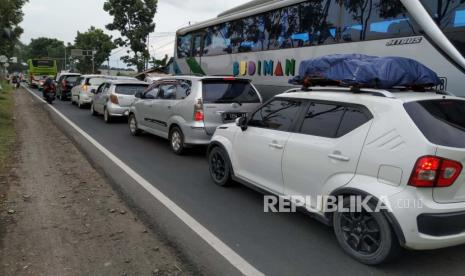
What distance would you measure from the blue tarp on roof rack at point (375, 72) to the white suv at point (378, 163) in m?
0.20

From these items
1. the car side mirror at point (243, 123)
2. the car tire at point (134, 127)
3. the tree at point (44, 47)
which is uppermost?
the tree at point (44, 47)

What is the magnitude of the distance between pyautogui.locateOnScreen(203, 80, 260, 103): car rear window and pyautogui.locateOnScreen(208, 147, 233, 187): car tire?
2135 millimetres

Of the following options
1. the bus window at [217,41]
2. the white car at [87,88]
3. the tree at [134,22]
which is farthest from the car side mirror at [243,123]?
the tree at [134,22]

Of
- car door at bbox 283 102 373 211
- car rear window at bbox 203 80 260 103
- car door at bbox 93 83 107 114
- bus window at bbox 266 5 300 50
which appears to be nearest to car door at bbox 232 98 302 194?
car door at bbox 283 102 373 211

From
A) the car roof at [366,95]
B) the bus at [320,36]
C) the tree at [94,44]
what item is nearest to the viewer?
the car roof at [366,95]

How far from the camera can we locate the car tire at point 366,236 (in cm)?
376

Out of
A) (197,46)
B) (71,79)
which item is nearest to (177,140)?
(197,46)

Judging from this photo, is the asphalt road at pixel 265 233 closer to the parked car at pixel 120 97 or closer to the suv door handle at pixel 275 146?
the suv door handle at pixel 275 146

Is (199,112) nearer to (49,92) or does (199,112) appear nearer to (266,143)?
(266,143)

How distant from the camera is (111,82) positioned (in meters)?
14.7

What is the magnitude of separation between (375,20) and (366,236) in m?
5.07

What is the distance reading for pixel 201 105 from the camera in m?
8.47

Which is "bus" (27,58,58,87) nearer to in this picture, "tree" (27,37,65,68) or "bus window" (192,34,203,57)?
"bus window" (192,34,203,57)

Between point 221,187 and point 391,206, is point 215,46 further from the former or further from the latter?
point 391,206
